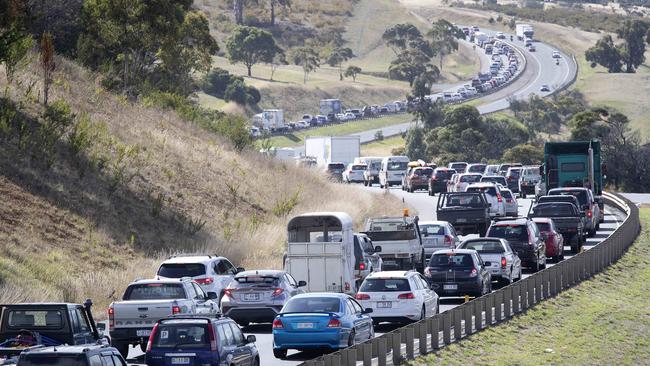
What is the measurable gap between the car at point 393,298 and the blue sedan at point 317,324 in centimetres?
372

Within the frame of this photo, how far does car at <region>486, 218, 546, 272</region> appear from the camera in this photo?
41.8 m

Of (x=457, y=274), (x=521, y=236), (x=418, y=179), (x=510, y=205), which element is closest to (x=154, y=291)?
(x=457, y=274)

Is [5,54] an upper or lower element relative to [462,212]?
upper

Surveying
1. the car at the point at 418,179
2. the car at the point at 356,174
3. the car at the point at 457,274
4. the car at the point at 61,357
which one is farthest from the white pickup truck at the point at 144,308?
the car at the point at 356,174

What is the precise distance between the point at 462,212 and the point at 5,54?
1667 cm

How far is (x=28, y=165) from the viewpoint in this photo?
149 ft

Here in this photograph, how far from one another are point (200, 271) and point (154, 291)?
16.0 ft

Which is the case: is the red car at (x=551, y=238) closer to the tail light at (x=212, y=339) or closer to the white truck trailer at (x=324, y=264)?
the white truck trailer at (x=324, y=264)

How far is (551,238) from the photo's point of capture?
45312mm

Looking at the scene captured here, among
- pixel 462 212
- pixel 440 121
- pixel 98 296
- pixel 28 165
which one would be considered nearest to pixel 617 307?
pixel 462 212

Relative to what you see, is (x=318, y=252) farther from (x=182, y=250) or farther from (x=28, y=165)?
(x=28, y=165)

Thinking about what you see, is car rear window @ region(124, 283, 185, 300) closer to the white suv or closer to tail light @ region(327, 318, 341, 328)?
tail light @ region(327, 318, 341, 328)

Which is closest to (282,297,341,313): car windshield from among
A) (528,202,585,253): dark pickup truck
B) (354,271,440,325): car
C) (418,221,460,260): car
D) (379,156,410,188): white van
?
(354,271,440,325): car

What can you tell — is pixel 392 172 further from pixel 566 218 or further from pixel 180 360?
pixel 180 360
